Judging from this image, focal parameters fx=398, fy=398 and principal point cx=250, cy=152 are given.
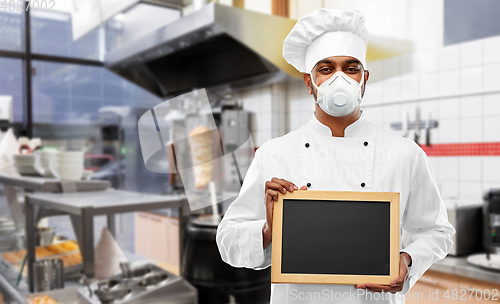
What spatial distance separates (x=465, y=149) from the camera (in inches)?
79.7

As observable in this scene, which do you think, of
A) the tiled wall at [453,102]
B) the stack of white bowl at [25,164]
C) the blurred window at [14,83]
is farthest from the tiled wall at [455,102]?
the blurred window at [14,83]

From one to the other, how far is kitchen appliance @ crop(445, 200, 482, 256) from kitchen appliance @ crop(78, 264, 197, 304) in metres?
1.17

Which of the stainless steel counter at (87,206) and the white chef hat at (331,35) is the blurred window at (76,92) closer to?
the stainless steel counter at (87,206)

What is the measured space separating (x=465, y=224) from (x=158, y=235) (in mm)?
1600

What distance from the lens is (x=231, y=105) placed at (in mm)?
3334

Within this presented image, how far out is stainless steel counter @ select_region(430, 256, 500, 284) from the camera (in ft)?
5.11

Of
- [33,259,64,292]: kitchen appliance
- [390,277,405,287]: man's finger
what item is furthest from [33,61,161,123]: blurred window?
[390,277,405,287]: man's finger

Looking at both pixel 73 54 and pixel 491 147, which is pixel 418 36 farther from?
pixel 73 54

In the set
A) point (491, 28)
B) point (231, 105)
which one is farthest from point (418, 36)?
point (231, 105)

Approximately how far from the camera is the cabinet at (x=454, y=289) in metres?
1.58

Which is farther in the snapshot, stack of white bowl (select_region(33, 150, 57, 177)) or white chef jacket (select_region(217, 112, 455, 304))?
stack of white bowl (select_region(33, 150, 57, 177))

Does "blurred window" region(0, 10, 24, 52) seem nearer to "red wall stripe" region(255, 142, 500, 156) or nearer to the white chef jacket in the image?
"red wall stripe" region(255, 142, 500, 156)

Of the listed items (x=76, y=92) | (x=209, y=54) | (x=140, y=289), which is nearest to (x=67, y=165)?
(x=140, y=289)

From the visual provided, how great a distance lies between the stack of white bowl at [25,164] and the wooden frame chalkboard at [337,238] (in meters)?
1.66
